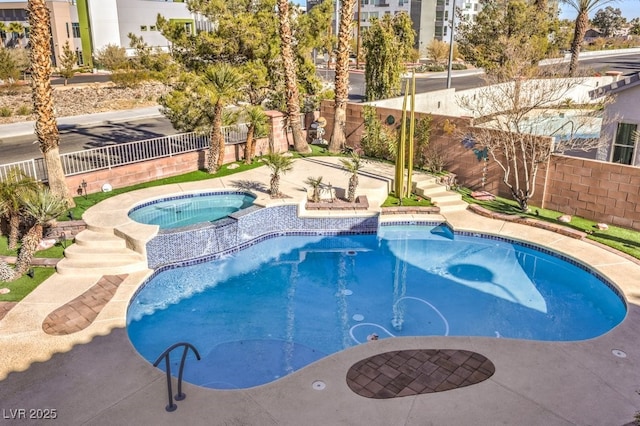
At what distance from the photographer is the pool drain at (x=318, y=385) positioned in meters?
8.91

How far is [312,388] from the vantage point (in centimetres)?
889

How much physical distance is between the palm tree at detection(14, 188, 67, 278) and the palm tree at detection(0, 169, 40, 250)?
0.92ft

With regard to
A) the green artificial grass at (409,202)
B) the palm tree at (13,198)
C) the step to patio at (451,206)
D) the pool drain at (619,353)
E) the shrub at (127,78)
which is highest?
the shrub at (127,78)

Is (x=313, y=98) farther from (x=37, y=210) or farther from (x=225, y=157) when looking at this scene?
(x=37, y=210)

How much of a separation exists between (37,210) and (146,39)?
57.0 m

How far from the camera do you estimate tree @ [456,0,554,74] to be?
34500mm

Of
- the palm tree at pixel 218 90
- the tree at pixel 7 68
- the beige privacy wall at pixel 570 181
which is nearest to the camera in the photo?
the beige privacy wall at pixel 570 181

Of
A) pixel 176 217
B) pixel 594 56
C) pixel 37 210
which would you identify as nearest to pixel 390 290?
pixel 176 217

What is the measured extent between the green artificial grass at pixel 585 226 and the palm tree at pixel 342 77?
256 inches

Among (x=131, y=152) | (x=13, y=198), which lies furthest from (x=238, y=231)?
(x=131, y=152)

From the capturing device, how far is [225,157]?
21.6 m

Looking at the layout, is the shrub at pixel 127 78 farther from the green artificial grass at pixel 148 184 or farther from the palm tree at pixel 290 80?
the green artificial grass at pixel 148 184

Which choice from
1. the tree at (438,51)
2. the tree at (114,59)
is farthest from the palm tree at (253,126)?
the tree at (438,51)

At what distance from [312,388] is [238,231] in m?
7.79
